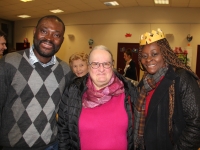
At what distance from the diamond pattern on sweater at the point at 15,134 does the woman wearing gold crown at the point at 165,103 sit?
37.1 inches

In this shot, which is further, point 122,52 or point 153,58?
point 122,52

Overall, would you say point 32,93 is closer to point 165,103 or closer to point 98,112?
point 98,112

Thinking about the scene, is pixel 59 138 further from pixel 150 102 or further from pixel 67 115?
pixel 150 102

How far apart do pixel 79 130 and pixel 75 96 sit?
0.29 m

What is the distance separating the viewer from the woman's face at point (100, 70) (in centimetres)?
160

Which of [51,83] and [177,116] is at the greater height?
[51,83]

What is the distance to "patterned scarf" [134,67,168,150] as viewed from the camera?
159 centimetres

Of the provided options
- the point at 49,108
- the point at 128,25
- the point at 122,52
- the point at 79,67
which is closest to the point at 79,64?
the point at 79,67

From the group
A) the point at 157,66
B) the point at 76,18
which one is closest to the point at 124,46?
the point at 76,18

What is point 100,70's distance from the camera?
1.59 m

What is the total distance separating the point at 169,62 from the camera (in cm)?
162

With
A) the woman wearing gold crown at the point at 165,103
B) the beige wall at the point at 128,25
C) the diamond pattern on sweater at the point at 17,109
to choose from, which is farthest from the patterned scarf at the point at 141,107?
the beige wall at the point at 128,25

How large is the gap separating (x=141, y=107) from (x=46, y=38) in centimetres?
98

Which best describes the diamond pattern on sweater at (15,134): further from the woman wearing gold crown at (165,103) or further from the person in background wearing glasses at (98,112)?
the woman wearing gold crown at (165,103)
